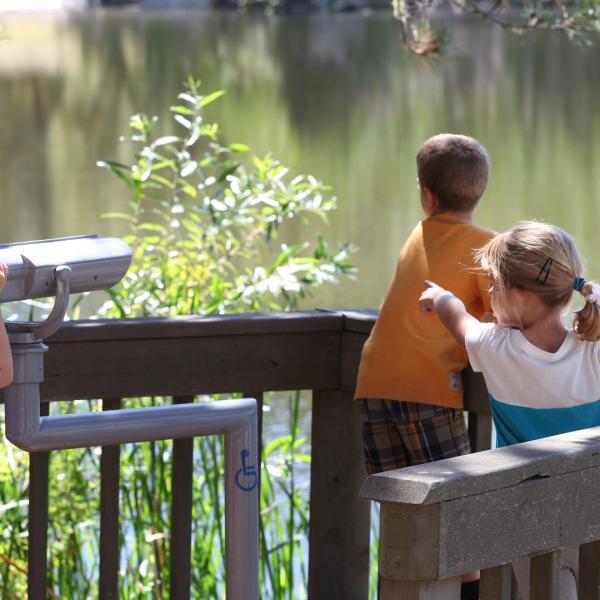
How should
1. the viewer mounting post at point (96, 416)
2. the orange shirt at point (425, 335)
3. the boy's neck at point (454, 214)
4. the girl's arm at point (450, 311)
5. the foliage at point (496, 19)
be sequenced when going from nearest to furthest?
the viewer mounting post at point (96, 416)
the girl's arm at point (450, 311)
the orange shirt at point (425, 335)
the boy's neck at point (454, 214)
the foliage at point (496, 19)

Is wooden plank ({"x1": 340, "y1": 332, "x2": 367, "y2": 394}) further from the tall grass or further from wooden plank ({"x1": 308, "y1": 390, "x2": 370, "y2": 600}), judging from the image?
the tall grass

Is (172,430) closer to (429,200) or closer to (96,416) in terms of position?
(96,416)

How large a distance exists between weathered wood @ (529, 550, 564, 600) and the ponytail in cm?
52

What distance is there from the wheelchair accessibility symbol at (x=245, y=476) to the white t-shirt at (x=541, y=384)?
39 centimetres

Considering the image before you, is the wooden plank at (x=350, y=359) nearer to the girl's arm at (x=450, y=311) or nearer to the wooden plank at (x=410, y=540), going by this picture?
the girl's arm at (x=450, y=311)

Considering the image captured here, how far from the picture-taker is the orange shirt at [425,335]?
7.53 feet

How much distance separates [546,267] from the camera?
187 cm

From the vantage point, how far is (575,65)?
19.2 meters

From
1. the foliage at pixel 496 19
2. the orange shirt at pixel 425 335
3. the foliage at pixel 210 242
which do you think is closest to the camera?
the orange shirt at pixel 425 335

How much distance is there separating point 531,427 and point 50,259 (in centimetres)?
74

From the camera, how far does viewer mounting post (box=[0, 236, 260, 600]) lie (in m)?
1.62

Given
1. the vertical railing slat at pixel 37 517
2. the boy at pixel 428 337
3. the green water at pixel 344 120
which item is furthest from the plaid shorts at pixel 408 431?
the green water at pixel 344 120

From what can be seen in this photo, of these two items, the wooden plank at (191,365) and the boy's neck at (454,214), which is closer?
the wooden plank at (191,365)

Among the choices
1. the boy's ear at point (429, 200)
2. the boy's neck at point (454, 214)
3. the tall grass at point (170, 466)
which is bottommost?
the tall grass at point (170, 466)
